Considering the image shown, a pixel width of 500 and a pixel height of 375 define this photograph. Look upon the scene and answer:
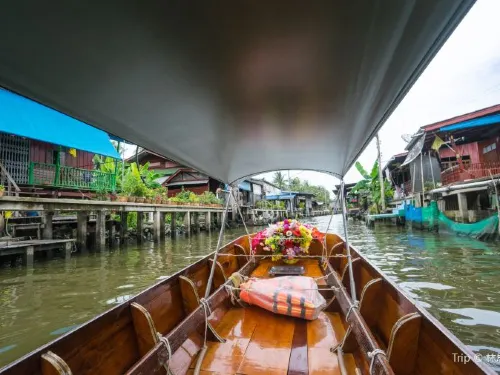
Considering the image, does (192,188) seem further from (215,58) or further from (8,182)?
(215,58)

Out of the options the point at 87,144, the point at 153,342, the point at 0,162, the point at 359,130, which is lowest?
the point at 153,342

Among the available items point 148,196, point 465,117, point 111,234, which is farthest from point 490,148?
point 111,234

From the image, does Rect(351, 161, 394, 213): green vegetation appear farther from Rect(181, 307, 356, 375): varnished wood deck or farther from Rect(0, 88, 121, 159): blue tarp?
Rect(181, 307, 356, 375): varnished wood deck

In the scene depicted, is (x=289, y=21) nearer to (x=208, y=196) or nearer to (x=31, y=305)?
(x=31, y=305)

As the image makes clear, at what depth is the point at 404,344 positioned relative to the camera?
160 centimetres

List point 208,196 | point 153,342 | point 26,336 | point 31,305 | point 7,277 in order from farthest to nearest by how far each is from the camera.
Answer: point 208,196, point 7,277, point 31,305, point 26,336, point 153,342

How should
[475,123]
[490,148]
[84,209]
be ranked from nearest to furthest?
[84,209]
[475,123]
[490,148]

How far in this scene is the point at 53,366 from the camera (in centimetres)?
126

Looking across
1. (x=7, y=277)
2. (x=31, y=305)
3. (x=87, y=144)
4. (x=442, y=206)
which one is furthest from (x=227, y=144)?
(x=442, y=206)

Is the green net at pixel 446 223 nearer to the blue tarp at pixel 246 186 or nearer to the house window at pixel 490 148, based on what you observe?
the house window at pixel 490 148

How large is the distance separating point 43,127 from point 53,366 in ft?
38.5

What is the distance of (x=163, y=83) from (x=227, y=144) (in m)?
1.08

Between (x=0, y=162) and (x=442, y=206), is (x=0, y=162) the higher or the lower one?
the higher one

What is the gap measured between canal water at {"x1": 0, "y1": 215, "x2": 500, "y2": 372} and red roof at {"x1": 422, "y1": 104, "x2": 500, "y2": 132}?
5.67 meters
